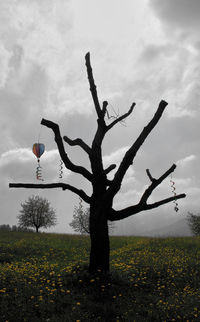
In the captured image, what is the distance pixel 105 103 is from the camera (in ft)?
37.8

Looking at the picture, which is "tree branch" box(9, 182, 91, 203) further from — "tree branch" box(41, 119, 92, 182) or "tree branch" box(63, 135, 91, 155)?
"tree branch" box(63, 135, 91, 155)

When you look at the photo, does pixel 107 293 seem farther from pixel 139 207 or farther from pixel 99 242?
pixel 139 207

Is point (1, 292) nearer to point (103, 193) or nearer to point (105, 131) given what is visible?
point (103, 193)

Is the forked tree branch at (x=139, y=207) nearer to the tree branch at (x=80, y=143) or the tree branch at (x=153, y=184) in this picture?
the tree branch at (x=153, y=184)

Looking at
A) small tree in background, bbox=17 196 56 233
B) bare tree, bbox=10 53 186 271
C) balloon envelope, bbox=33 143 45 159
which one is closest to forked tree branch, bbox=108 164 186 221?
bare tree, bbox=10 53 186 271

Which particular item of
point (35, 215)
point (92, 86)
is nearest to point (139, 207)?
point (92, 86)

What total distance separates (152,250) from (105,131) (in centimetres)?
964

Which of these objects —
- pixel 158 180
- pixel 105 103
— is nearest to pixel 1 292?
pixel 158 180

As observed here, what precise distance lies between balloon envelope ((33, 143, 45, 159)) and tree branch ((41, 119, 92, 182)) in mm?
3075

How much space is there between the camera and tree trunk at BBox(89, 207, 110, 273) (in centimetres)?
1002

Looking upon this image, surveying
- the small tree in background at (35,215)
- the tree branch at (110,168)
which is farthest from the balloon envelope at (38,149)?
the small tree in background at (35,215)

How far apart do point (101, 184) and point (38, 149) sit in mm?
4423

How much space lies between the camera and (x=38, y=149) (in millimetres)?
13516

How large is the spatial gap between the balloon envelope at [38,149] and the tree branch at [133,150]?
4.90 metres
